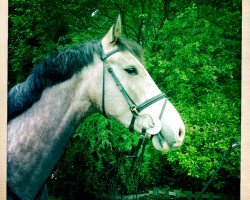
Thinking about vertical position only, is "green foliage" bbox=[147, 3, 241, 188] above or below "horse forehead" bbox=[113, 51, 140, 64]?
below

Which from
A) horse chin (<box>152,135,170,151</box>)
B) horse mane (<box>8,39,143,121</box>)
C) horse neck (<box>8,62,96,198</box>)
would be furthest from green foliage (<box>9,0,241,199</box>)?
horse chin (<box>152,135,170,151</box>)

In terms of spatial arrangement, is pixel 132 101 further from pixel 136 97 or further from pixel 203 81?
pixel 203 81

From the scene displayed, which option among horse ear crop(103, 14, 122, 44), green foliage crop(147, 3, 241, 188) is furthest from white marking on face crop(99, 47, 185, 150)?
green foliage crop(147, 3, 241, 188)

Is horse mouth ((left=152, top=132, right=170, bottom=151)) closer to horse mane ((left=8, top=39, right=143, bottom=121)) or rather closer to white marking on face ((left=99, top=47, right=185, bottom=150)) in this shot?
white marking on face ((left=99, top=47, right=185, bottom=150))

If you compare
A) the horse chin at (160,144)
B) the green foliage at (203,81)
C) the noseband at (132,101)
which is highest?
the noseband at (132,101)

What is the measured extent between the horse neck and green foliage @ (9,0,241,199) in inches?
42.5

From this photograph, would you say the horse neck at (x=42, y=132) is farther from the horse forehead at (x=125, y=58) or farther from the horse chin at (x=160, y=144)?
the horse chin at (x=160, y=144)

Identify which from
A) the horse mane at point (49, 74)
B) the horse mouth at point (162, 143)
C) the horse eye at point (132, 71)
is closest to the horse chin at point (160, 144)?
the horse mouth at point (162, 143)

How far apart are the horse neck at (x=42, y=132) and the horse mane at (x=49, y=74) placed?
0.03 m

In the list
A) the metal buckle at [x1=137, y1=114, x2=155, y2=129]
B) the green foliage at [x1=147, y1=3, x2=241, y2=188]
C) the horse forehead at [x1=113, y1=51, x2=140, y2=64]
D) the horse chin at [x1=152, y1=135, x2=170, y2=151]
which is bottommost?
the green foliage at [x1=147, y1=3, x2=241, y2=188]

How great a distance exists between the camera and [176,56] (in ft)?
9.06

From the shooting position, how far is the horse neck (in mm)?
1294

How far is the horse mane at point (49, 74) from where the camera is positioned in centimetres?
134

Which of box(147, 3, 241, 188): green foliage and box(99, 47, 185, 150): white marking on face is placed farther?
box(147, 3, 241, 188): green foliage
